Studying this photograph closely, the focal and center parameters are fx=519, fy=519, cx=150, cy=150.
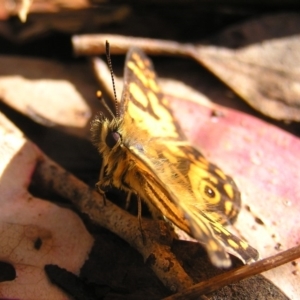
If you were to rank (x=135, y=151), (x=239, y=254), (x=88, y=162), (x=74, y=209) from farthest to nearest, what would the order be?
1. (x=88, y=162)
2. (x=74, y=209)
3. (x=135, y=151)
4. (x=239, y=254)

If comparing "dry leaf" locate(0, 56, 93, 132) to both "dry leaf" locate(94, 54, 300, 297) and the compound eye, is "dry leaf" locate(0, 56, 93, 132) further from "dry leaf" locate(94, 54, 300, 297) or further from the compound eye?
the compound eye

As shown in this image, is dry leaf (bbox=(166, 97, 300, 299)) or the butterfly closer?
the butterfly

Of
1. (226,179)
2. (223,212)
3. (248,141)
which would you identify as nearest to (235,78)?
(248,141)

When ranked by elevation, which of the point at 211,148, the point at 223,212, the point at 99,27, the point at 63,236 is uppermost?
the point at 99,27

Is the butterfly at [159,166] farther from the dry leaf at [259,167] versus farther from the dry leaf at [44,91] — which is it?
the dry leaf at [44,91]

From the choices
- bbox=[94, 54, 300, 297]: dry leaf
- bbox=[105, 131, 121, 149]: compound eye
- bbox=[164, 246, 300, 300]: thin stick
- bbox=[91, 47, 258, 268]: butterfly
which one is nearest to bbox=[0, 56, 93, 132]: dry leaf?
bbox=[94, 54, 300, 297]: dry leaf

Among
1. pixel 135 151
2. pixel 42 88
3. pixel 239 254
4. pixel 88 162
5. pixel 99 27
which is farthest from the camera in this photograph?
pixel 99 27

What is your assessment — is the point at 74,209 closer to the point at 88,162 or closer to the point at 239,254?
the point at 88,162
